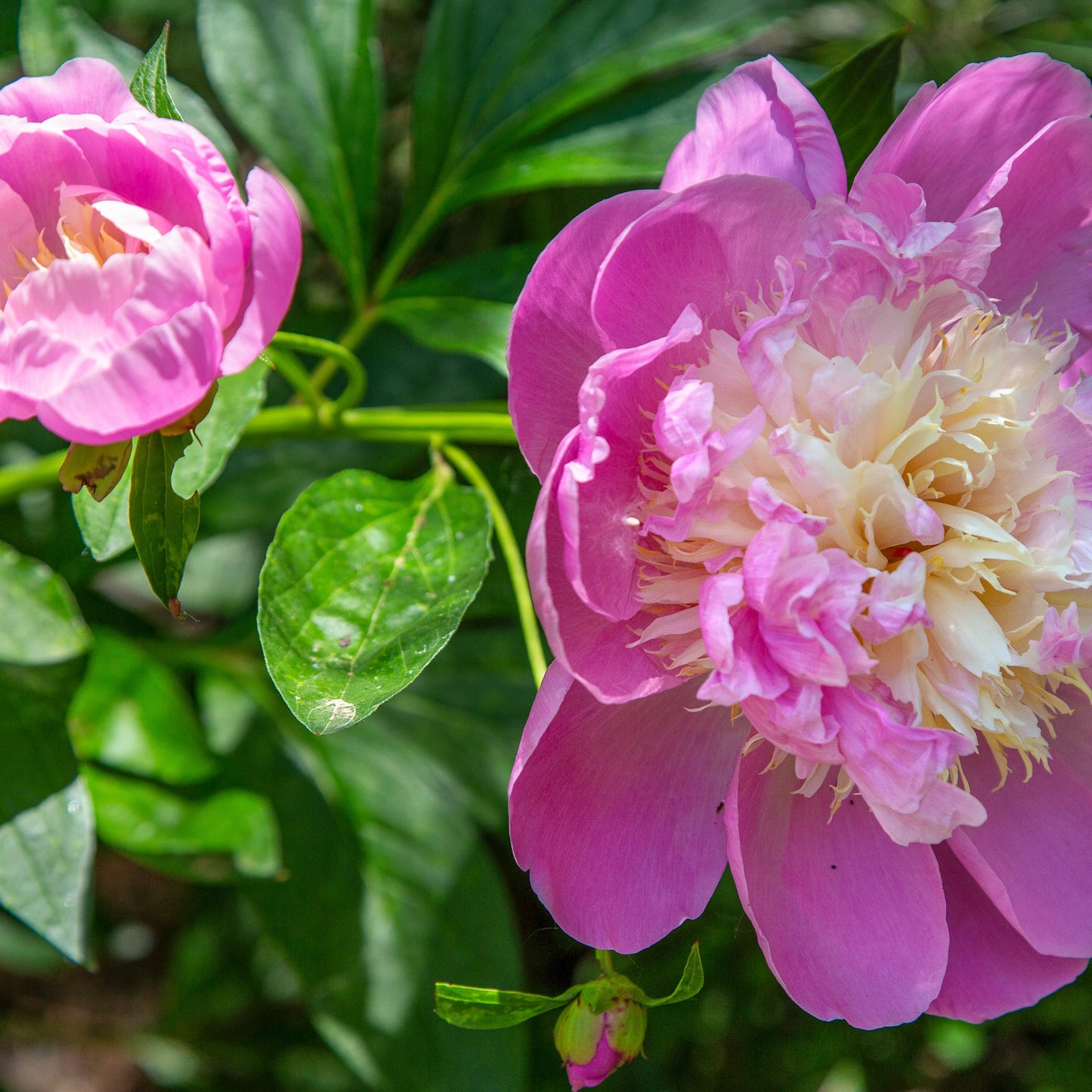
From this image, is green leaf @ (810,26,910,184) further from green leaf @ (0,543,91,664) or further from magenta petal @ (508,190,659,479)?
green leaf @ (0,543,91,664)

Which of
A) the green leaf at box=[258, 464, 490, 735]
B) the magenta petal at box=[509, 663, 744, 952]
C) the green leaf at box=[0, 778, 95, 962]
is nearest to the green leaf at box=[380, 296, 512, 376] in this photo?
the green leaf at box=[258, 464, 490, 735]

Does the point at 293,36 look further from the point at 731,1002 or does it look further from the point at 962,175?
the point at 731,1002

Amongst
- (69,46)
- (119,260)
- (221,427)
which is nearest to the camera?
(119,260)

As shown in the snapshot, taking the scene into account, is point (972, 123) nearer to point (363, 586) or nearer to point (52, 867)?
point (363, 586)

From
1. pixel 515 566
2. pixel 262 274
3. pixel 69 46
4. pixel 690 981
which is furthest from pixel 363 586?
pixel 69 46

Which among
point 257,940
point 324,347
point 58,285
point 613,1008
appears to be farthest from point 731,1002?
point 58,285

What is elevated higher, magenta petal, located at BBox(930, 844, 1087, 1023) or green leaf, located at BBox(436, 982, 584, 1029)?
green leaf, located at BBox(436, 982, 584, 1029)

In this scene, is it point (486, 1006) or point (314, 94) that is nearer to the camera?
point (486, 1006)
